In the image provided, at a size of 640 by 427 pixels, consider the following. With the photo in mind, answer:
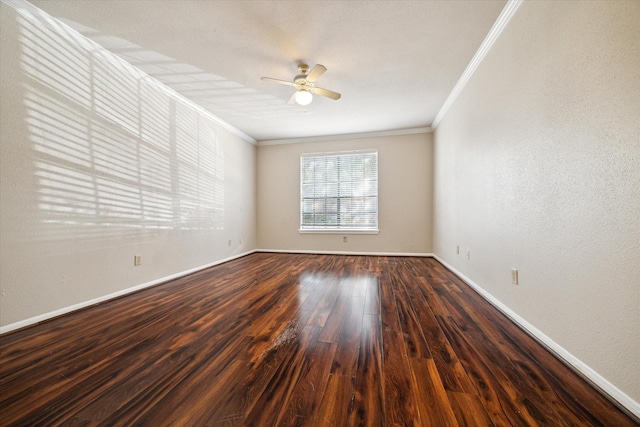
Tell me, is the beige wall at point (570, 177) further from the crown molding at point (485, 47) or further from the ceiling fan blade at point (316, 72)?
the ceiling fan blade at point (316, 72)

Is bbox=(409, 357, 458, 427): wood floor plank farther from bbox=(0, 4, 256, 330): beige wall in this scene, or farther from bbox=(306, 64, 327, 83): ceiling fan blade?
bbox=(0, 4, 256, 330): beige wall

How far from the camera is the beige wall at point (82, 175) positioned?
1.86 m

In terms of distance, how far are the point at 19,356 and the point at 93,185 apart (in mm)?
1494

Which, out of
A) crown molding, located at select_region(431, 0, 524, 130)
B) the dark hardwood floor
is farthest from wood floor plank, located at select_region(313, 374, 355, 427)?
crown molding, located at select_region(431, 0, 524, 130)

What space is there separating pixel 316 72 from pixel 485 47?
1.65m

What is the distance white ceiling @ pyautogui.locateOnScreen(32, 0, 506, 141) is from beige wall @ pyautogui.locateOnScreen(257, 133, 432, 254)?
1397mm

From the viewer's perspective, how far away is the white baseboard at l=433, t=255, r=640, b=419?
3.36 feet

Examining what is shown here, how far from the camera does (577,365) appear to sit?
4.22 feet

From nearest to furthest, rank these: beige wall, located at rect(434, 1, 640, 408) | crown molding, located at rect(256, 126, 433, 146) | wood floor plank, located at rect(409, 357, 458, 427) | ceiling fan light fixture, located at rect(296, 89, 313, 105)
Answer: wood floor plank, located at rect(409, 357, 458, 427) < beige wall, located at rect(434, 1, 640, 408) < ceiling fan light fixture, located at rect(296, 89, 313, 105) < crown molding, located at rect(256, 126, 433, 146)

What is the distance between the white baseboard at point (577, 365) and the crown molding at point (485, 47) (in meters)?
2.34

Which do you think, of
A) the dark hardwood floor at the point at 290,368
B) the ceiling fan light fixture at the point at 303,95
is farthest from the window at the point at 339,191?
the dark hardwood floor at the point at 290,368

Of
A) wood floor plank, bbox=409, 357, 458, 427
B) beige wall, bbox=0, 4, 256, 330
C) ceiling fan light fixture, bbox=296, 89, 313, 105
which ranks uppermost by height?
ceiling fan light fixture, bbox=296, 89, 313, 105

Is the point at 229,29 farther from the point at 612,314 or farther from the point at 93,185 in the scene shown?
the point at 612,314

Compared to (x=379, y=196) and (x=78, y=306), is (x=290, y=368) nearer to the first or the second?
(x=78, y=306)
